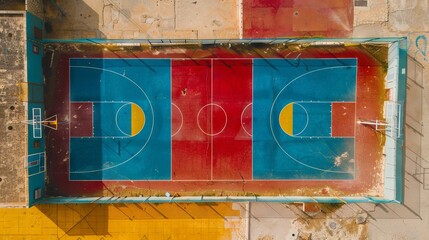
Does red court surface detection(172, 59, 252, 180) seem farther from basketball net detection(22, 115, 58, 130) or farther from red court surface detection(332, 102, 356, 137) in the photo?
basketball net detection(22, 115, 58, 130)

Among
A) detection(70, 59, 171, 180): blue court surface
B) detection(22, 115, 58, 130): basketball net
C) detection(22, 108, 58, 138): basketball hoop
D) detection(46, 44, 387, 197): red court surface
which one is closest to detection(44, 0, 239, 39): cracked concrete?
detection(46, 44, 387, 197): red court surface

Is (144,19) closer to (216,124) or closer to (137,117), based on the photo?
(137,117)

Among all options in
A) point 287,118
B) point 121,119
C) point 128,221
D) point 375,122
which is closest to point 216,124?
point 287,118

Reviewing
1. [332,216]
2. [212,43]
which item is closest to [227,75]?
[212,43]

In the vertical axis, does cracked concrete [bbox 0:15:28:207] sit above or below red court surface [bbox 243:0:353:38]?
below

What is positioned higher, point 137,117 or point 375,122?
point 137,117

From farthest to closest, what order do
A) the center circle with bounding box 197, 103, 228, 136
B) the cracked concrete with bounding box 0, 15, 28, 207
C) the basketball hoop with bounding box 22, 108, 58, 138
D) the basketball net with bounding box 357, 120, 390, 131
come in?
the center circle with bounding box 197, 103, 228, 136 → the basketball net with bounding box 357, 120, 390, 131 → the basketball hoop with bounding box 22, 108, 58, 138 → the cracked concrete with bounding box 0, 15, 28, 207

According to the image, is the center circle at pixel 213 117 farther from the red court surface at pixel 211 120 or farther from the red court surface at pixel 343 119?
the red court surface at pixel 343 119

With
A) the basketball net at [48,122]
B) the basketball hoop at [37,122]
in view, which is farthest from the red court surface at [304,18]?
the basketball hoop at [37,122]
